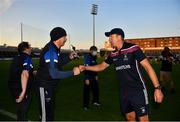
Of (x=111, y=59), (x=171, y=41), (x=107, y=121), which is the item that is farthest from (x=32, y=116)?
(x=171, y=41)

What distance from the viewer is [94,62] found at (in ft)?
44.4

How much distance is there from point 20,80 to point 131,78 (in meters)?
2.39

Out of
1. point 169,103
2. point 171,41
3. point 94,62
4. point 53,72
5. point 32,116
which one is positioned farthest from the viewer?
point 171,41

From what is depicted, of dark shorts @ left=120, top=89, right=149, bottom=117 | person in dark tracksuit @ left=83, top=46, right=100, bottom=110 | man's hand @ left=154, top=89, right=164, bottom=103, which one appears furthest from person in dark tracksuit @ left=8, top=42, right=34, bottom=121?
person in dark tracksuit @ left=83, top=46, right=100, bottom=110

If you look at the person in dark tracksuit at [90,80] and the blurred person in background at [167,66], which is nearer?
the person in dark tracksuit at [90,80]

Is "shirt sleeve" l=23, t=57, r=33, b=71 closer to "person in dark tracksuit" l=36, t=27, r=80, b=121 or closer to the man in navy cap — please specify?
"person in dark tracksuit" l=36, t=27, r=80, b=121

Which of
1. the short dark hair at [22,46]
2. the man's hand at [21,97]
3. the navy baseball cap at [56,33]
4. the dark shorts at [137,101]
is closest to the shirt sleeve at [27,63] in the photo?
the short dark hair at [22,46]

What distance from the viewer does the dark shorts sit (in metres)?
7.12

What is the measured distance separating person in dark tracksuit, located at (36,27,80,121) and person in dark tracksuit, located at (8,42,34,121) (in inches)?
37.7

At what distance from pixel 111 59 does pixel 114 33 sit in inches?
25.6

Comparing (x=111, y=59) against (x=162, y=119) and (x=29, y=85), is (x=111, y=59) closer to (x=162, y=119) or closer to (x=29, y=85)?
(x=29, y=85)

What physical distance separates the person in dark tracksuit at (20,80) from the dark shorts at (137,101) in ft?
6.61

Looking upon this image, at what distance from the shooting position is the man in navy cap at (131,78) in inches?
280

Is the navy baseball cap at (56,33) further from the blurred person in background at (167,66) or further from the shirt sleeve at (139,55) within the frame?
the blurred person in background at (167,66)
